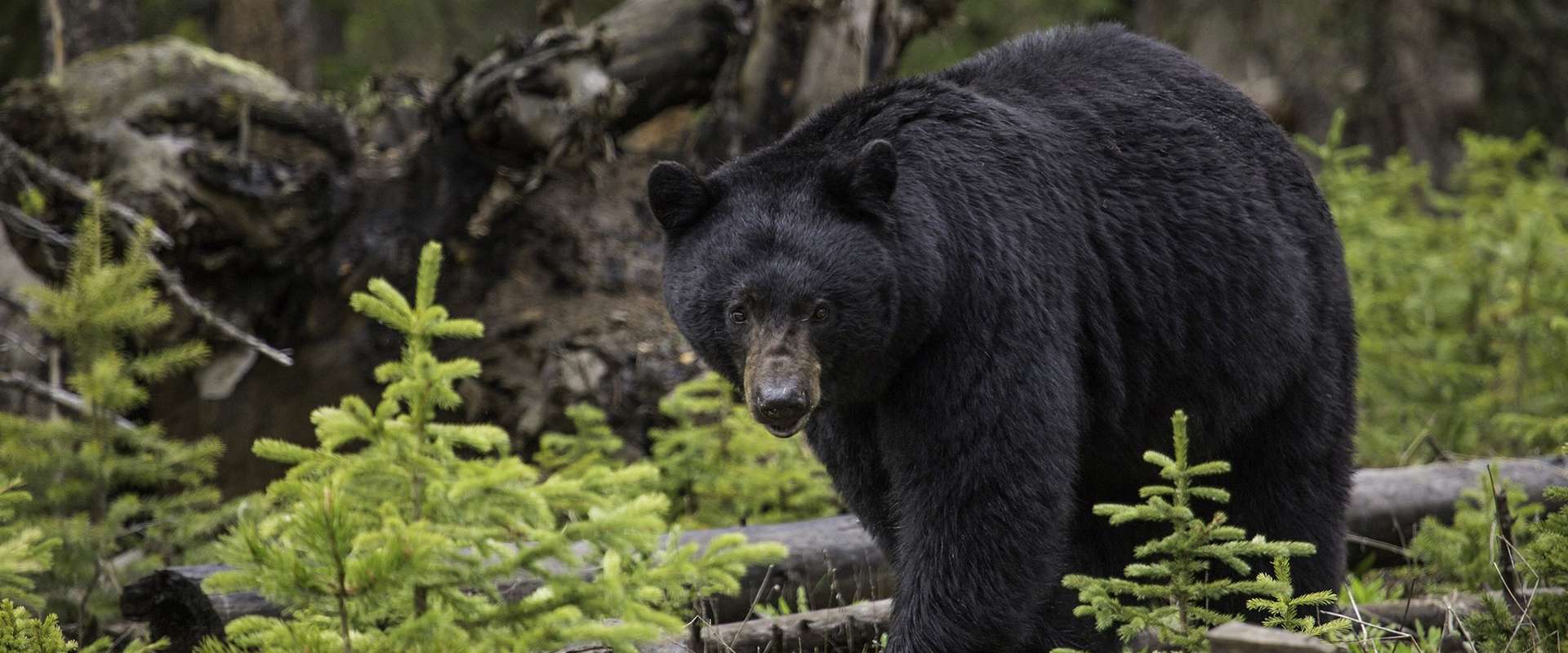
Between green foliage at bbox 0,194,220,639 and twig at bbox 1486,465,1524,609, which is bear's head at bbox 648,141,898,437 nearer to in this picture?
twig at bbox 1486,465,1524,609

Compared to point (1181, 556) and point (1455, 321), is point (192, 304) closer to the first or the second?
point (1181, 556)

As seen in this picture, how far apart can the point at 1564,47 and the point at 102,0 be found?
1315 centimetres

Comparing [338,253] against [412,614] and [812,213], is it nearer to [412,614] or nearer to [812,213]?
[812,213]

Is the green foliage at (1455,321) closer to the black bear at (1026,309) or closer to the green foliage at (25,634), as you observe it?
the black bear at (1026,309)

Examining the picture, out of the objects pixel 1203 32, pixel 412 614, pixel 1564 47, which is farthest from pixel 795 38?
pixel 1564 47

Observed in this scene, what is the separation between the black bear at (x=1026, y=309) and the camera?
350 cm

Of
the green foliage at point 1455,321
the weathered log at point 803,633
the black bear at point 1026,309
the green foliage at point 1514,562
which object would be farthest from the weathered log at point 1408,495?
the weathered log at point 803,633

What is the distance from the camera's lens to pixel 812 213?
371 cm

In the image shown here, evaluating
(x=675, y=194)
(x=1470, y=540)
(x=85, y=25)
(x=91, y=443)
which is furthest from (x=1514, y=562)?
(x=85, y=25)

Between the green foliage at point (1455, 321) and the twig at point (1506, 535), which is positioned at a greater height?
the green foliage at point (1455, 321)

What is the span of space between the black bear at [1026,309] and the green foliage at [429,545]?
3.27ft

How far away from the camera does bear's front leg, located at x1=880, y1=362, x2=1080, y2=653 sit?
3449 mm

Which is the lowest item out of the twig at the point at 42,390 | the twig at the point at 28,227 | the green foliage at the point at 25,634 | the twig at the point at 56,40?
the green foliage at the point at 25,634

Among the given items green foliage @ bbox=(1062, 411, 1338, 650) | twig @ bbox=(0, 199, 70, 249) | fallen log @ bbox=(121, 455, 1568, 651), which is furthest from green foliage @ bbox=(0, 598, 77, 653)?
twig @ bbox=(0, 199, 70, 249)
